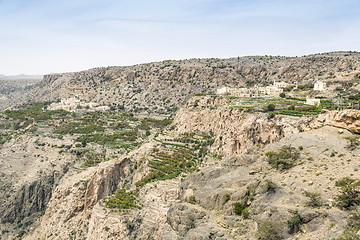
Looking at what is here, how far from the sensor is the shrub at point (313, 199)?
64.4 feet

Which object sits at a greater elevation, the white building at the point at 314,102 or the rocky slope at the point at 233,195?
the white building at the point at 314,102

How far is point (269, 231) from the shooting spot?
18.7 metres

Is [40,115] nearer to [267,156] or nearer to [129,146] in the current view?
[129,146]

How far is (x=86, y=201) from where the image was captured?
51188 millimetres

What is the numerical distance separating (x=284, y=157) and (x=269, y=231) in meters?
10.3

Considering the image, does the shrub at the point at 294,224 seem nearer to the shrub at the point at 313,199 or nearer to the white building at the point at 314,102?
the shrub at the point at 313,199

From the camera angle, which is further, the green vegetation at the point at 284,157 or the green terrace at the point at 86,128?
the green terrace at the point at 86,128

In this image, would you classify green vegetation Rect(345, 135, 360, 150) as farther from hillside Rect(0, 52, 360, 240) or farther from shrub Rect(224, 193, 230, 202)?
shrub Rect(224, 193, 230, 202)

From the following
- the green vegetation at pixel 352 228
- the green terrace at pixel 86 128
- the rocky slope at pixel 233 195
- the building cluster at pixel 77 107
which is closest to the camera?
the green vegetation at pixel 352 228

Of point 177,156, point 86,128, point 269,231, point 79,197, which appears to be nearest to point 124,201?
point 177,156

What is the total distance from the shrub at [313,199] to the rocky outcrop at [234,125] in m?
13.2

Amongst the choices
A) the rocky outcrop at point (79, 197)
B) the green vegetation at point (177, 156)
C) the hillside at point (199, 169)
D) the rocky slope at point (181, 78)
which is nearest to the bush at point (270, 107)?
the hillside at point (199, 169)

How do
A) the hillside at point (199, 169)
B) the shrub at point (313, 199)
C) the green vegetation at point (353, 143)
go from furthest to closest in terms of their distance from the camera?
the green vegetation at point (353, 143) < the hillside at point (199, 169) < the shrub at point (313, 199)

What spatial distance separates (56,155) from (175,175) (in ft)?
149
